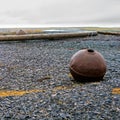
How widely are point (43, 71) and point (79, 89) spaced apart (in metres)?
4.69

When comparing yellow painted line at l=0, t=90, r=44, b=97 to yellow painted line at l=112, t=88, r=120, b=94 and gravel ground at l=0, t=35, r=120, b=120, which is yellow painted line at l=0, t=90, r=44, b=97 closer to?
gravel ground at l=0, t=35, r=120, b=120

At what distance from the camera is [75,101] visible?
26.6 ft

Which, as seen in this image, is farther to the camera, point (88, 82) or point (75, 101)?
point (88, 82)

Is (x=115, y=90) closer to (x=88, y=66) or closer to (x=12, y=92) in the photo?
(x=88, y=66)

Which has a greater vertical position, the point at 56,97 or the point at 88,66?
the point at 88,66

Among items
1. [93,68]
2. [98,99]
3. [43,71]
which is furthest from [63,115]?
[43,71]

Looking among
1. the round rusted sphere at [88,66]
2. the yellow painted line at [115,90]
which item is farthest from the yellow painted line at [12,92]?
the yellow painted line at [115,90]

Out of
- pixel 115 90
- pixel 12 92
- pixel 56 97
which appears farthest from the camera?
pixel 12 92

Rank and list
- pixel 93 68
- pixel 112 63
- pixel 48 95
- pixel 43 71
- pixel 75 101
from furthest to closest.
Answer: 1. pixel 112 63
2. pixel 43 71
3. pixel 93 68
4. pixel 48 95
5. pixel 75 101

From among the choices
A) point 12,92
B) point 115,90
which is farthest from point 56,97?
point 12,92

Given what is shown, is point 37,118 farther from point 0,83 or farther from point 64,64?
point 64,64

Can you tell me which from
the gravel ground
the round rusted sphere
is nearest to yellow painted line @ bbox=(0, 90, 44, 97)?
the gravel ground

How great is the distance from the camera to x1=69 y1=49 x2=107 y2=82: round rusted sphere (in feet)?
35.8

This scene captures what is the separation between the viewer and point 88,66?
1090 cm
